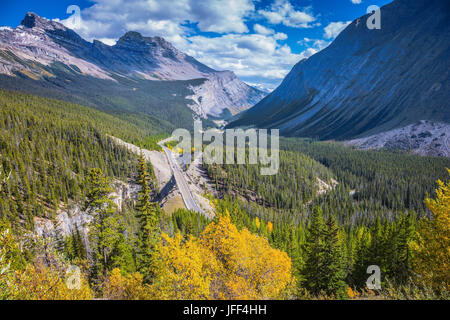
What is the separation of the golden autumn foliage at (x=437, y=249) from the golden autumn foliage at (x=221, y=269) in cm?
944

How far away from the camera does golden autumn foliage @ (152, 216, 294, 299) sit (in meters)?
15.4

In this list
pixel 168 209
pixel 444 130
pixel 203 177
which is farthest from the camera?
pixel 444 130

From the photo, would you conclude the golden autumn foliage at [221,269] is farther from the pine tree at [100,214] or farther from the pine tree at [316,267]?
the pine tree at [316,267]

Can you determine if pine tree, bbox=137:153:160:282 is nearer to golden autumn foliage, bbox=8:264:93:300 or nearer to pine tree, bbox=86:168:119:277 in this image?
pine tree, bbox=86:168:119:277

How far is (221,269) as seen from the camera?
1905cm

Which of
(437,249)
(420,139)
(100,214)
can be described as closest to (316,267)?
(437,249)

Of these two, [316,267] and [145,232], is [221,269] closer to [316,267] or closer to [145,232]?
[145,232]

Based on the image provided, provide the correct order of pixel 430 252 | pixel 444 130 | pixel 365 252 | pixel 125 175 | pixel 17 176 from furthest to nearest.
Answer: pixel 444 130, pixel 125 175, pixel 17 176, pixel 365 252, pixel 430 252

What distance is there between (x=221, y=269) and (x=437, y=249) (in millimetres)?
14932

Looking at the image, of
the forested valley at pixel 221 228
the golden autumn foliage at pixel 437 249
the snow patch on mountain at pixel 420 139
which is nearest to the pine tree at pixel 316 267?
the forested valley at pixel 221 228
